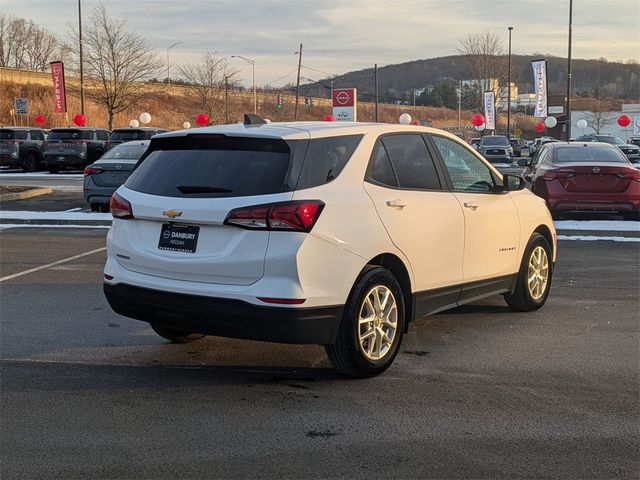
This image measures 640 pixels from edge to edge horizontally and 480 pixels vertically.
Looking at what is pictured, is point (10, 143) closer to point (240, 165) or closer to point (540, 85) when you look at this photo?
point (240, 165)

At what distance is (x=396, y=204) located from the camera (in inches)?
212

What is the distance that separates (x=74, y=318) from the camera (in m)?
6.98

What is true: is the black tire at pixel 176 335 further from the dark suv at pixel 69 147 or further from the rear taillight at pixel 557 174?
the dark suv at pixel 69 147

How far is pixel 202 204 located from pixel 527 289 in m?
3.66

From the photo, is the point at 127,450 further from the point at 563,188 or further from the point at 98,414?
the point at 563,188

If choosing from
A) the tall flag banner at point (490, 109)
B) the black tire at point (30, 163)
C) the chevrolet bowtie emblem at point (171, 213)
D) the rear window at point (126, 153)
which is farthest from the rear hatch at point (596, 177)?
the tall flag banner at point (490, 109)

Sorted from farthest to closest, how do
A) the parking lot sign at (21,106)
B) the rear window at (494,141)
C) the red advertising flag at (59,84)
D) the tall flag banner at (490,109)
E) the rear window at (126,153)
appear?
the tall flag banner at (490,109) → the parking lot sign at (21,106) → the red advertising flag at (59,84) → the rear window at (494,141) → the rear window at (126,153)

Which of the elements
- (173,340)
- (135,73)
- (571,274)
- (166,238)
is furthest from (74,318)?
(135,73)

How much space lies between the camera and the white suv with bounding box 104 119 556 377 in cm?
470

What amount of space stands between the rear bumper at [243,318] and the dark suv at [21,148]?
27.1 metres

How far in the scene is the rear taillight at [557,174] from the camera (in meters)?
13.0

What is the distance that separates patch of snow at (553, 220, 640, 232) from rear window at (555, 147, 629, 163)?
44.9 inches

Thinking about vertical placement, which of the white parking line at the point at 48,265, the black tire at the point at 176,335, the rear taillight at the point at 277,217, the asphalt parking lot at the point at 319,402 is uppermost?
the rear taillight at the point at 277,217

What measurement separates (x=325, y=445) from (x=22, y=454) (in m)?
1.62
